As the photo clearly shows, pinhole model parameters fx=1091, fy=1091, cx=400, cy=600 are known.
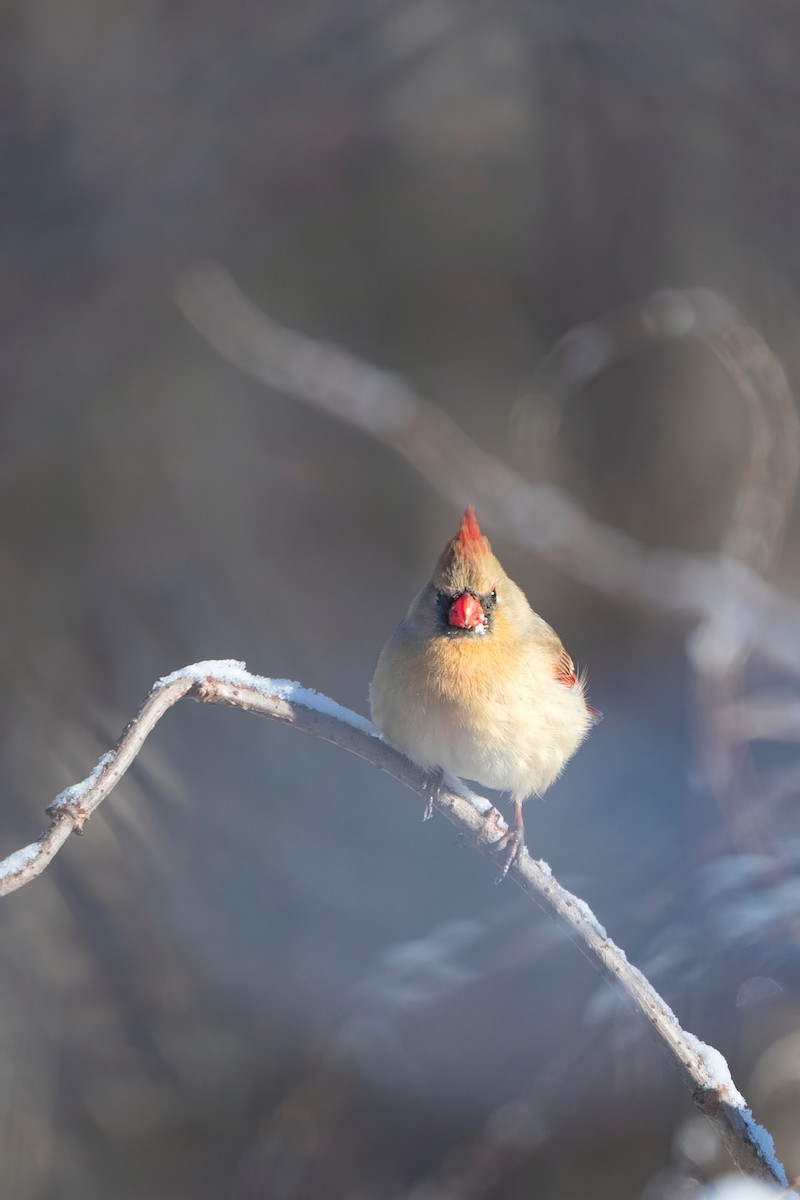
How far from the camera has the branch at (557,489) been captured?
251 centimetres

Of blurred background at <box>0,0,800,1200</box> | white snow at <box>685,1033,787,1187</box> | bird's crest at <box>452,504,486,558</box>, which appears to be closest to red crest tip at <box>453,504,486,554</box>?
bird's crest at <box>452,504,486,558</box>

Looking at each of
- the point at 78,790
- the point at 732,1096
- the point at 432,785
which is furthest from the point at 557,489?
the point at 78,790

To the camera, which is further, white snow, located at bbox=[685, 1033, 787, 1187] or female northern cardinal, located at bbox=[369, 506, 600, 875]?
female northern cardinal, located at bbox=[369, 506, 600, 875]

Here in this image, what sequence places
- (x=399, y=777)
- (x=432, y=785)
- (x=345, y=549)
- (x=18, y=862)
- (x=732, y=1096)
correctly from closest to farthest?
(x=18, y=862) → (x=732, y=1096) → (x=399, y=777) → (x=432, y=785) → (x=345, y=549)

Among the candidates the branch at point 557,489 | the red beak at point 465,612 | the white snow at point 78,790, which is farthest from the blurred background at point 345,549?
the white snow at point 78,790

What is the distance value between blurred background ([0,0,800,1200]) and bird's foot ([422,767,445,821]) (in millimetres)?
483

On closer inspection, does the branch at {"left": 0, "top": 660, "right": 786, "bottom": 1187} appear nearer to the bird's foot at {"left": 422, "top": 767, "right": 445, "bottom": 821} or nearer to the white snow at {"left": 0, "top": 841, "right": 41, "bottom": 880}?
the white snow at {"left": 0, "top": 841, "right": 41, "bottom": 880}

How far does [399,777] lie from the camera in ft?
4.91

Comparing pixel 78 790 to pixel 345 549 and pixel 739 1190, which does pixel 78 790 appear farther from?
pixel 345 549

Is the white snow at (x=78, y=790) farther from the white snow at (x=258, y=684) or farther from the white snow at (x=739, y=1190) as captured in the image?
the white snow at (x=739, y=1190)

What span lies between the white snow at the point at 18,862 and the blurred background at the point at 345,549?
123 cm

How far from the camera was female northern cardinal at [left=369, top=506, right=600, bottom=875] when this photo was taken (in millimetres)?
1647

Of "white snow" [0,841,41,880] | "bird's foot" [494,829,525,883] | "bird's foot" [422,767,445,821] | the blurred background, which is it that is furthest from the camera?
the blurred background

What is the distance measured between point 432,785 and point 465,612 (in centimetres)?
27
